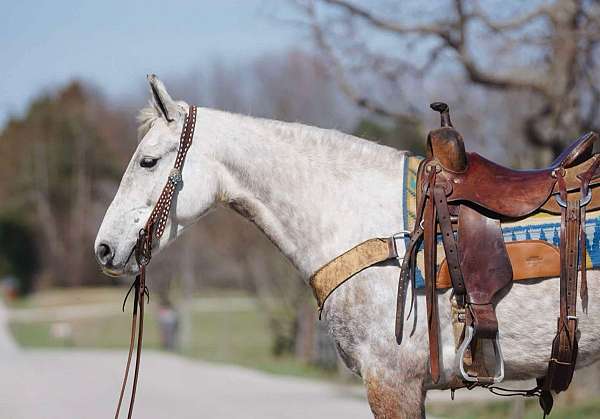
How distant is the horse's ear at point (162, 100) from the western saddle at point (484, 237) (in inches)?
49.0

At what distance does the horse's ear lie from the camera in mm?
3986

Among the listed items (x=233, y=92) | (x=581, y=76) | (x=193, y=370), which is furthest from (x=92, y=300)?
(x=581, y=76)

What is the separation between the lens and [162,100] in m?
4.03

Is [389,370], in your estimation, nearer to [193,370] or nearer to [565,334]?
[565,334]

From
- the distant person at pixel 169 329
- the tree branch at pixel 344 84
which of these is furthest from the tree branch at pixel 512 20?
the distant person at pixel 169 329

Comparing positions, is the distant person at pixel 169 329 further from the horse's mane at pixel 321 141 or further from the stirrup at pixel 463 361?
the stirrup at pixel 463 361

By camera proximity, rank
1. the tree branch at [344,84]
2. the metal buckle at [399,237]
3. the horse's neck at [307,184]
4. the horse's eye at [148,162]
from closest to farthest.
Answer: the metal buckle at [399,237], the horse's neck at [307,184], the horse's eye at [148,162], the tree branch at [344,84]

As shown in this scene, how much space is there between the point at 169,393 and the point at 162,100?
8804mm

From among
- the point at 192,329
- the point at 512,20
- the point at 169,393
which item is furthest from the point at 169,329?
the point at 512,20

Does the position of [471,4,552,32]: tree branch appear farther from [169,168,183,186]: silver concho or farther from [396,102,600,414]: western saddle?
[169,168,183,186]: silver concho

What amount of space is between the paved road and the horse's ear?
6136mm

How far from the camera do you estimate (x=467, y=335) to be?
3.57 m

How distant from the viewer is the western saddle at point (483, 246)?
3.57m

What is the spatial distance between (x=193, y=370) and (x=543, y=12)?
9.56 meters
